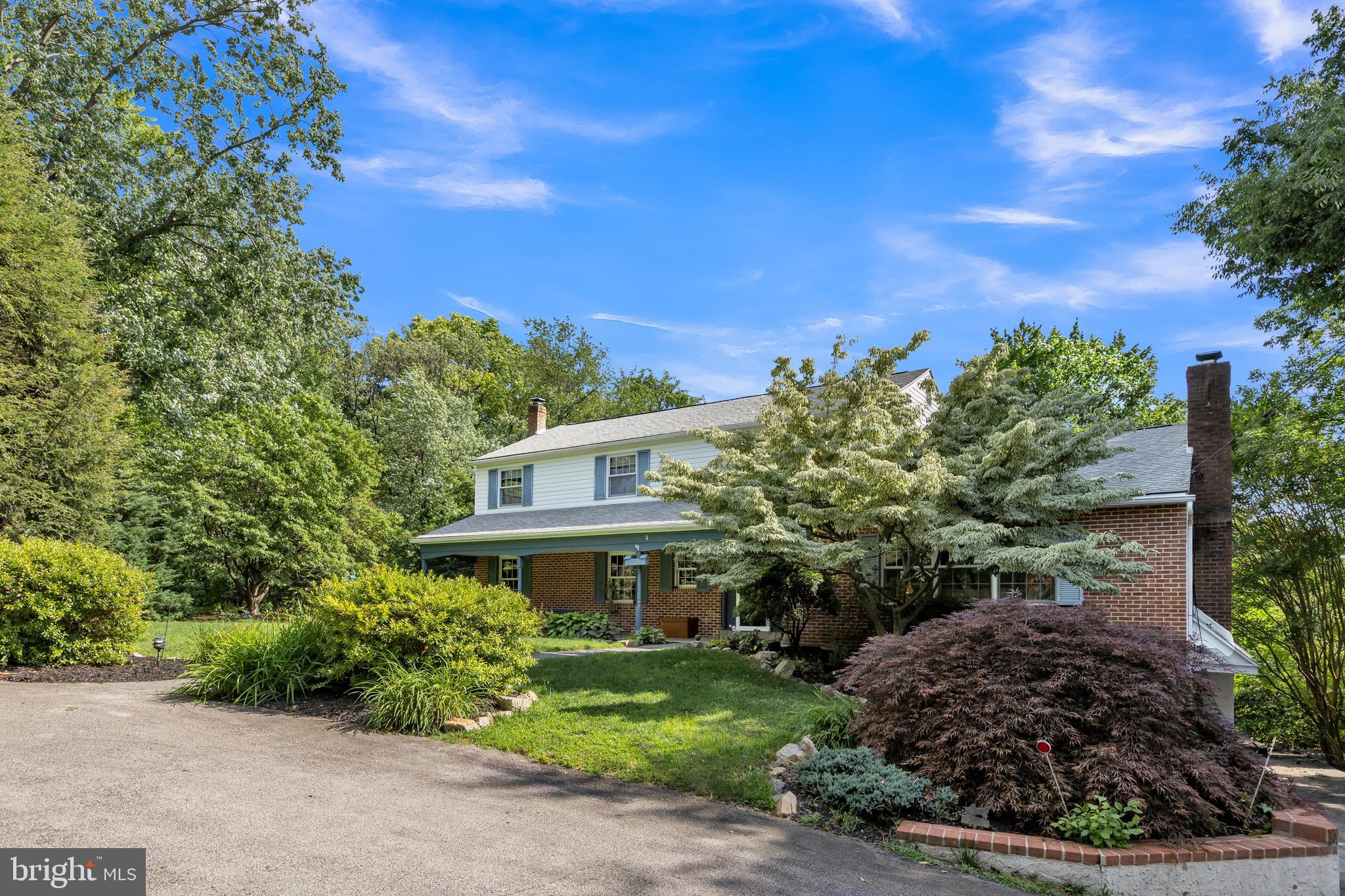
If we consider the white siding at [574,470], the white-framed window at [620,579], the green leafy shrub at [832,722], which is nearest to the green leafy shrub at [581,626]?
the white-framed window at [620,579]

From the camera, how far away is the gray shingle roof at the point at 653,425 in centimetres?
1894

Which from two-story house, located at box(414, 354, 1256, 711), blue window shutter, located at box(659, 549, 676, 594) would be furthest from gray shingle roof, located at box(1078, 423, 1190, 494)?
blue window shutter, located at box(659, 549, 676, 594)

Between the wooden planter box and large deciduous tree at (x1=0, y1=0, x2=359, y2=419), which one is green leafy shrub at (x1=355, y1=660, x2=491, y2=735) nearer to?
the wooden planter box

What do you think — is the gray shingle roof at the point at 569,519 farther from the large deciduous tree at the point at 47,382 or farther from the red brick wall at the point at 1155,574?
the large deciduous tree at the point at 47,382

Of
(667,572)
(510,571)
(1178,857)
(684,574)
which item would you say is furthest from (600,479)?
(1178,857)

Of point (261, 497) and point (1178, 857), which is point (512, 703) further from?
point (261, 497)

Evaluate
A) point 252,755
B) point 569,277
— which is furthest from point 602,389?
point 252,755

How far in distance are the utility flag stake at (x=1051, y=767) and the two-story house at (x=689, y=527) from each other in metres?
2.37

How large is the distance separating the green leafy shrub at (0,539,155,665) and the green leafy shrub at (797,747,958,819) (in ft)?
32.8

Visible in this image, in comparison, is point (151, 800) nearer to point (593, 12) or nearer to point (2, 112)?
point (593, 12)

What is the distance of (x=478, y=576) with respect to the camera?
2361 cm

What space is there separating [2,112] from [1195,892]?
21.3m

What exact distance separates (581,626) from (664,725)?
36.0ft

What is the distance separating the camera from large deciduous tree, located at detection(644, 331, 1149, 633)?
1023cm
